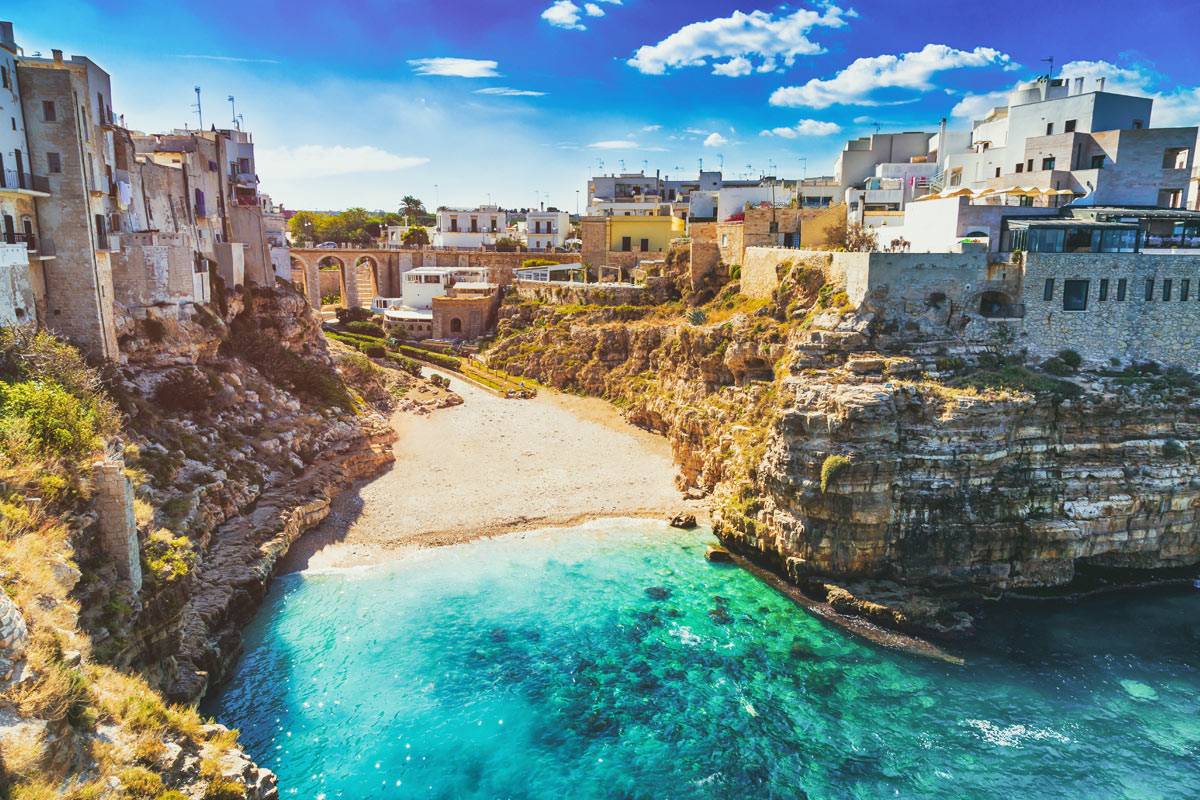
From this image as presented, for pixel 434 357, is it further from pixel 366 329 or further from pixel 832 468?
pixel 832 468

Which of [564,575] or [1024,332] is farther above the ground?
[1024,332]

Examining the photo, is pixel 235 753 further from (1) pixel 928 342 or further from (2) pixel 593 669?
(1) pixel 928 342

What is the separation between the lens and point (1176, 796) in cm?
1686

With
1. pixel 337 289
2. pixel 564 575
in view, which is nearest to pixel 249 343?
pixel 564 575

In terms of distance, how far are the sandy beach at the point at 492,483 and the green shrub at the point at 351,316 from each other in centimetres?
2043

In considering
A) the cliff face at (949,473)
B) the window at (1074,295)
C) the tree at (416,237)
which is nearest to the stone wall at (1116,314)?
the window at (1074,295)

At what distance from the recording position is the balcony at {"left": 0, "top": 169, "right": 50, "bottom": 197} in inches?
910

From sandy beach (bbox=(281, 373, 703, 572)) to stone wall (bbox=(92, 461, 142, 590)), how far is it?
8.28 metres

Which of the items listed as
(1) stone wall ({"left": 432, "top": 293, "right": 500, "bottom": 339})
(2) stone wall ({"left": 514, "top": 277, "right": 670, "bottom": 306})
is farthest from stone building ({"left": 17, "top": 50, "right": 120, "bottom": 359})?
(2) stone wall ({"left": 514, "top": 277, "right": 670, "bottom": 306})

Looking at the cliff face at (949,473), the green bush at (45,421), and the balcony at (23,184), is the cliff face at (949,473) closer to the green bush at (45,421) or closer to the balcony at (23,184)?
the green bush at (45,421)

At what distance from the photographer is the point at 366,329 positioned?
56.2 metres

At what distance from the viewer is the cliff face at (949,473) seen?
82.0 feet

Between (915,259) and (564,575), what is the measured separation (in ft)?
60.3

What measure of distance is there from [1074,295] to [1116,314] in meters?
1.85
